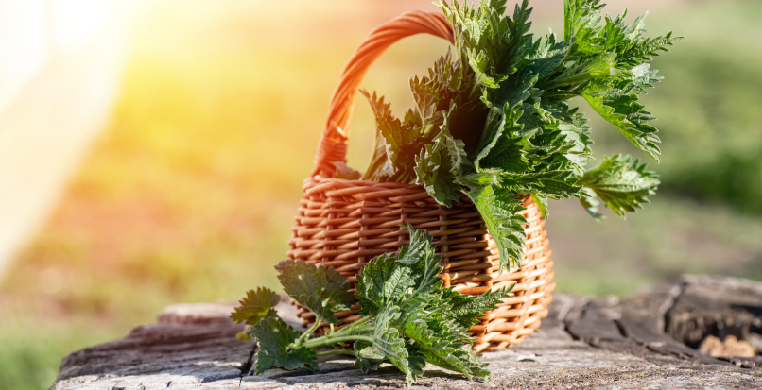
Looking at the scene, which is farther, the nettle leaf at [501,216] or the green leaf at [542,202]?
the green leaf at [542,202]

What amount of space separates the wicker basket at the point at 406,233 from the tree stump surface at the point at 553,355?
0.14 m

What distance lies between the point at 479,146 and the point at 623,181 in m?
0.55

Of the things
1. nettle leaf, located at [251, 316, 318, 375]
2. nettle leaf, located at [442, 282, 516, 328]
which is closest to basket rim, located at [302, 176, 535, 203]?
nettle leaf, located at [442, 282, 516, 328]

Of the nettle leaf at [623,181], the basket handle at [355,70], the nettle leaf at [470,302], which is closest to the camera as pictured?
the nettle leaf at [470,302]

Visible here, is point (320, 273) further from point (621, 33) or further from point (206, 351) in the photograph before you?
point (621, 33)

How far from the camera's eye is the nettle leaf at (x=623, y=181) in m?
1.58

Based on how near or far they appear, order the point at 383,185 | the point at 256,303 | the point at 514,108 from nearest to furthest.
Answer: the point at 514,108, the point at 383,185, the point at 256,303

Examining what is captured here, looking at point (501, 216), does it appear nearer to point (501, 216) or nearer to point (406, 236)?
point (501, 216)

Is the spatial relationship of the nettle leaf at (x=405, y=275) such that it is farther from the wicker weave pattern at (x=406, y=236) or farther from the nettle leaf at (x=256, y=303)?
the nettle leaf at (x=256, y=303)

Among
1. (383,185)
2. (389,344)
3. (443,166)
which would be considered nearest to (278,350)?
(389,344)

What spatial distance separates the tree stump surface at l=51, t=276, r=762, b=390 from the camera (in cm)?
134

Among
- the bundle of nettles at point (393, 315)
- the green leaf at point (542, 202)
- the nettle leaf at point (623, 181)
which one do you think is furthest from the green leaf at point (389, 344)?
the nettle leaf at point (623, 181)

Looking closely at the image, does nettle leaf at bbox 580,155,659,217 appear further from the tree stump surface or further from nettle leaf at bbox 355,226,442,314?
nettle leaf at bbox 355,226,442,314

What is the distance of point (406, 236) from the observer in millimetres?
1374
